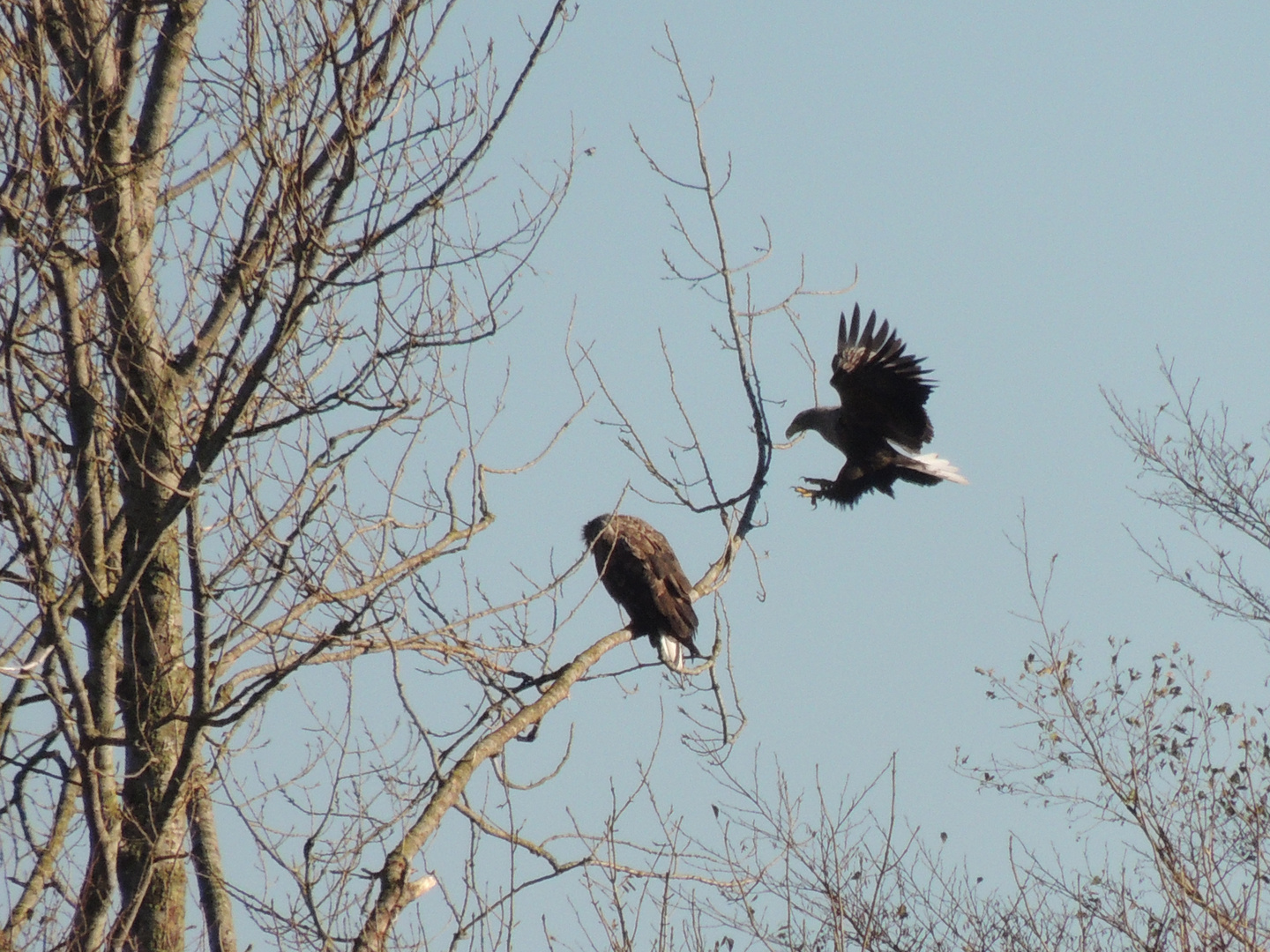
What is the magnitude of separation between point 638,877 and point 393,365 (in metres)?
1.53

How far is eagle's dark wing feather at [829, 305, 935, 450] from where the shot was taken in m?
6.33

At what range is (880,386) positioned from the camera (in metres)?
6.41

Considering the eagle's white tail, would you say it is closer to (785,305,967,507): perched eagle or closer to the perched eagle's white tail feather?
(785,305,967,507): perched eagle

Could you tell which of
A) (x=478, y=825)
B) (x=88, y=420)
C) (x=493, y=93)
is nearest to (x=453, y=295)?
(x=493, y=93)

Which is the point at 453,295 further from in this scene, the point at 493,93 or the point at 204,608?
the point at 204,608

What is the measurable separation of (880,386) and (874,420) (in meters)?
0.24

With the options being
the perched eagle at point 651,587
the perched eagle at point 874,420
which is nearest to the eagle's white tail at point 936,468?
the perched eagle at point 874,420

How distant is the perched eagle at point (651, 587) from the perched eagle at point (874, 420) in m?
1.17

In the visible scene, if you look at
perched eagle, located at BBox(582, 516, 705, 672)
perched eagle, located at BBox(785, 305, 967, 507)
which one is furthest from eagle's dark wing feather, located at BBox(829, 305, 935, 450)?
perched eagle, located at BBox(582, 516, 705, 672)

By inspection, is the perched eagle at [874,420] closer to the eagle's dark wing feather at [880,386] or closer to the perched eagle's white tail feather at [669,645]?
the eagle's dark wing feather at [880,386]

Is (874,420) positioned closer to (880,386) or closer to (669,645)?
(880,386)

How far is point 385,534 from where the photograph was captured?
4.06 meters

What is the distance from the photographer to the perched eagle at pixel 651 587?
18.8ft

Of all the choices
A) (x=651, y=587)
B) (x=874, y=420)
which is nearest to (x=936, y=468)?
(x=874, y=420)
